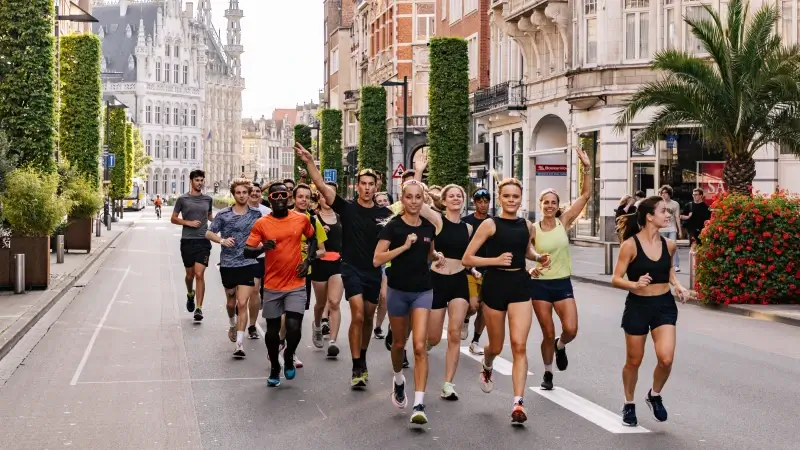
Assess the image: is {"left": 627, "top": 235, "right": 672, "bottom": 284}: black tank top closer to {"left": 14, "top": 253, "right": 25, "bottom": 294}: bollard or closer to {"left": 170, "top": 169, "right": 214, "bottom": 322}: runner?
{"left": 170, "top": 169, "right": 214, "bottom": 322}: runner

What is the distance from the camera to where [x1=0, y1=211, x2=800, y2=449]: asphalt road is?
29.5ft

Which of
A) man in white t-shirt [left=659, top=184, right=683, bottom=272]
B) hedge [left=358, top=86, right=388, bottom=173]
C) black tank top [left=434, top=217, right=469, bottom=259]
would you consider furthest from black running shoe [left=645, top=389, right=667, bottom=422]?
hedge [left=358, top=86, right=388, bottom=173]

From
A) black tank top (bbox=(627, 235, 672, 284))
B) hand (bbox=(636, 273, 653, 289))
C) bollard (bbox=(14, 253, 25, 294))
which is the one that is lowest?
bollard (bbox=(14, 253, 25, 294))

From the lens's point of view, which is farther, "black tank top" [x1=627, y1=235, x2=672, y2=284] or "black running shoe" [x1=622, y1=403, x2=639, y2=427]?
"black running shoe" [x1=622, y1=403, x2=639, y2=427]

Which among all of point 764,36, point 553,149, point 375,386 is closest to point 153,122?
point 553,149

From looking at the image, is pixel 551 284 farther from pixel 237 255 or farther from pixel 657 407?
pixel 237 255

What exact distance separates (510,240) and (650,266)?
1142 millimetres

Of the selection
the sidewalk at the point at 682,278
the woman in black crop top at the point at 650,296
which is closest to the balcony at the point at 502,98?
the sidewalk at the point at 682,278

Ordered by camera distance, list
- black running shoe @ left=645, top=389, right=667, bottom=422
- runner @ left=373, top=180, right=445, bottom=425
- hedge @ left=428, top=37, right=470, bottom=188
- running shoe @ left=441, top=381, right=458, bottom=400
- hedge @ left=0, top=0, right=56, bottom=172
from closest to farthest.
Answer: black running shoe @ left=645, top=389, right=667, bottom=422, runner @ left=373, top=180, right=445, bottom=425, running shoe @ left=441, top=381, right=458, bottom=400, hedge @ left=0, top=0, right=56, bottom=172, hedge @ left=428, top=37, right=470, bottom=188

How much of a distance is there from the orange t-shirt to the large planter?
27538 mm

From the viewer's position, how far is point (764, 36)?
80.9 feet

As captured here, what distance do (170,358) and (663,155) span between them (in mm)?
27679

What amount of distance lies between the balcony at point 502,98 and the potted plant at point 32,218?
26334mm

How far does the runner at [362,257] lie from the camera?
11.5 meters
